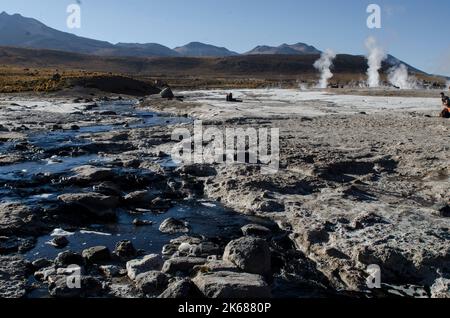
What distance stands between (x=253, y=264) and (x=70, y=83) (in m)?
48.1

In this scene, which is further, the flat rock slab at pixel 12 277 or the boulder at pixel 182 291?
the flat rock slab at pixel 12 277

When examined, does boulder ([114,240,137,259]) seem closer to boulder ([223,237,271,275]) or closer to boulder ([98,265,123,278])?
boulder ([98,265,123,278])

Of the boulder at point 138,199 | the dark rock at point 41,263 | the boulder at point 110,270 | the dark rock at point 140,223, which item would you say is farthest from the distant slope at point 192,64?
the boulder at point 110,270

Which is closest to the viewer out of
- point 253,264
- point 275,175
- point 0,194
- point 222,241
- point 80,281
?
point 80,281

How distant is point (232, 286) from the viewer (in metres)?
6.75

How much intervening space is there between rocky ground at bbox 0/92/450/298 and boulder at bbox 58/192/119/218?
0.03 metres

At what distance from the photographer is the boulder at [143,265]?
769 centimetres

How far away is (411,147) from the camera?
50.1 ft

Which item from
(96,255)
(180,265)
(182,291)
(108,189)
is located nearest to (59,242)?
(96,255)

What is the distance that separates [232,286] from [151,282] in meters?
1.27

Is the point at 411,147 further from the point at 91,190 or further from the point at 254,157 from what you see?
the point at 91,190

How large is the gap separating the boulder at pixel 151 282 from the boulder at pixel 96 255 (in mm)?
1132

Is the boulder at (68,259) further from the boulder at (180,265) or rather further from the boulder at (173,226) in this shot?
the boulder at (173,226)

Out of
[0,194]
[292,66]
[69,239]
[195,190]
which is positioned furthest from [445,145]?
[292,66]
